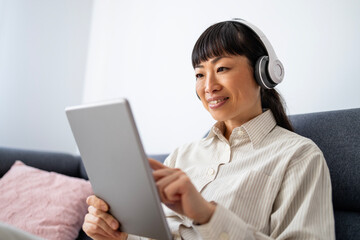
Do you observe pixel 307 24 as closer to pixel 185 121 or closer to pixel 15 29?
pixel 185 121

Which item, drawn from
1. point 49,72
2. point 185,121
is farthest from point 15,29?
point 185,121

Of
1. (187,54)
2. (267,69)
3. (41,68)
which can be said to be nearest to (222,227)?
(267,69)

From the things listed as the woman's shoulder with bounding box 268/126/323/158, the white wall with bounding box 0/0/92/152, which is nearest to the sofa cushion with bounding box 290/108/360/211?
the woman's shoulder with bounding box 268/126/323/158

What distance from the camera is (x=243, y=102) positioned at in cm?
100

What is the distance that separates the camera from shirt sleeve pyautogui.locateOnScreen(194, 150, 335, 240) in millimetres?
683

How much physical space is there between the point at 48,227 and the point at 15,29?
4.59 ft

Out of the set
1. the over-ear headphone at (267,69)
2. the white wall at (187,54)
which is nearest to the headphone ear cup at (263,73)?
the over-ear headphone at (267,69)

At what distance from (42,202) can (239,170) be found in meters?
1.03

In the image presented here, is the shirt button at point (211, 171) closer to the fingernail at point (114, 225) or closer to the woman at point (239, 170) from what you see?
the woman at point (239, 170)

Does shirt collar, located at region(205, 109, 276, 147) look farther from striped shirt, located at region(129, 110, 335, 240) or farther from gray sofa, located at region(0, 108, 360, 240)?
gray sofa, located at region(0, 108, 360, 240)

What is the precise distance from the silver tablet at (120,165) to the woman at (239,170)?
0.04m

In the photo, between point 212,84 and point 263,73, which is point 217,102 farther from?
point 263,73

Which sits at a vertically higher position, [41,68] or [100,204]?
[41,68]

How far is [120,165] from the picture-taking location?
668 mm
